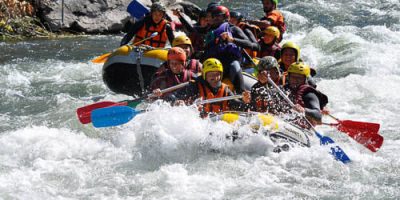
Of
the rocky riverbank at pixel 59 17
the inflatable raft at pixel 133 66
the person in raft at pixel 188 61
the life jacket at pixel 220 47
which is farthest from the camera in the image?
the rocky riverbank at pixel 59 17

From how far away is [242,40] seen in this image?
8.34m

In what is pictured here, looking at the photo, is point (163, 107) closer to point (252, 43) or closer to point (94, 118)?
point (94, 118)

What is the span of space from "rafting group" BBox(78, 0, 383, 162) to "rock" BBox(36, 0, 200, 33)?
5105 millimetres

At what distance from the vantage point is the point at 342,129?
732cm

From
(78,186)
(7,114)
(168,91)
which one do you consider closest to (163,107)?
(168,91)

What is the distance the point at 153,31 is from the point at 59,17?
5470 mm

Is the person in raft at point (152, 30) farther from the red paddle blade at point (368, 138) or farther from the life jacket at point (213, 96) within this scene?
the red paddle blade at point (368, 138)

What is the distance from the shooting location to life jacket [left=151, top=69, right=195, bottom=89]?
7.48m

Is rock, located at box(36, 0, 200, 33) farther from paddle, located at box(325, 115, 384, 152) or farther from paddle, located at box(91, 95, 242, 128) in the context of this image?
paddle, located at box(325, 115, 384, 152)

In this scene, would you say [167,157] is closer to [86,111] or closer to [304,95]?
[86,111]

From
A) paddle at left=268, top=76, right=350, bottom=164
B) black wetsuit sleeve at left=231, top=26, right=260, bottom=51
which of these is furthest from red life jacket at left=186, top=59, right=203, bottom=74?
paddle at left=268, top=76, right=350, bottom=164

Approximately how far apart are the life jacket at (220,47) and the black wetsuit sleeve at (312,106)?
4.91 ft

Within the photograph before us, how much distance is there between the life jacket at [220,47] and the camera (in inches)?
323

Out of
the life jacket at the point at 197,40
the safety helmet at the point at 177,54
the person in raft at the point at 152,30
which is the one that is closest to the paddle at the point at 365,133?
the safety helmet at the point at 177,54
